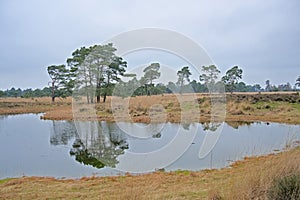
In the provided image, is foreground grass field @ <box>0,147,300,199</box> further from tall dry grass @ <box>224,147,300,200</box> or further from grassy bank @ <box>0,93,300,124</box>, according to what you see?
grassy bank @ <box>0,93,300,124</box>

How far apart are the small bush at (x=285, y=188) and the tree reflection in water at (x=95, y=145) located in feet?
20.1

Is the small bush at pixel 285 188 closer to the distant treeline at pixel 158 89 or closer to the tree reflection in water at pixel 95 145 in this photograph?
the tree reflection in water at pixel 95 145

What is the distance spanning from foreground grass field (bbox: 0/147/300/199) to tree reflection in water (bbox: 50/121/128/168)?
2275 millimetres

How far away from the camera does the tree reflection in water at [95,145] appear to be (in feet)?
31.8

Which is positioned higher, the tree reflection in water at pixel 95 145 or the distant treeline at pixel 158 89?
the distant treeline at pixel 158 89

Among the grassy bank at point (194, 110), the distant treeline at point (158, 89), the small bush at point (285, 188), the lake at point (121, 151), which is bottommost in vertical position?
the lake at point (121, 151)

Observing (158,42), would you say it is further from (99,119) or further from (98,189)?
(99,119)

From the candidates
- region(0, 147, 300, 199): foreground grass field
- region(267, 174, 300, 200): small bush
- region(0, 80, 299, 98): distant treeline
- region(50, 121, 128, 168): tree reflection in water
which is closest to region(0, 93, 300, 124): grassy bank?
region(0, 80, 299, 98): distant treeline

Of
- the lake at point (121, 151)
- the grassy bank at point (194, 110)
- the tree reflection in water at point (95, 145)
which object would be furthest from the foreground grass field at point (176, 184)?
the grassy bank at point (194, 110)

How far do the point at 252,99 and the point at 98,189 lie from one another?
2412cm

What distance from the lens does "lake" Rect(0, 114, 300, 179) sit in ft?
27.8

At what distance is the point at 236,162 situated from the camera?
27.7 feet

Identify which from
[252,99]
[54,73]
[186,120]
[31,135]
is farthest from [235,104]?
[54,73]

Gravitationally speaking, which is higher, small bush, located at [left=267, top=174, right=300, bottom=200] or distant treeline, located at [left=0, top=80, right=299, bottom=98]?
distant treeline, located at [left=0, top=80, right=299, bottom=98]
